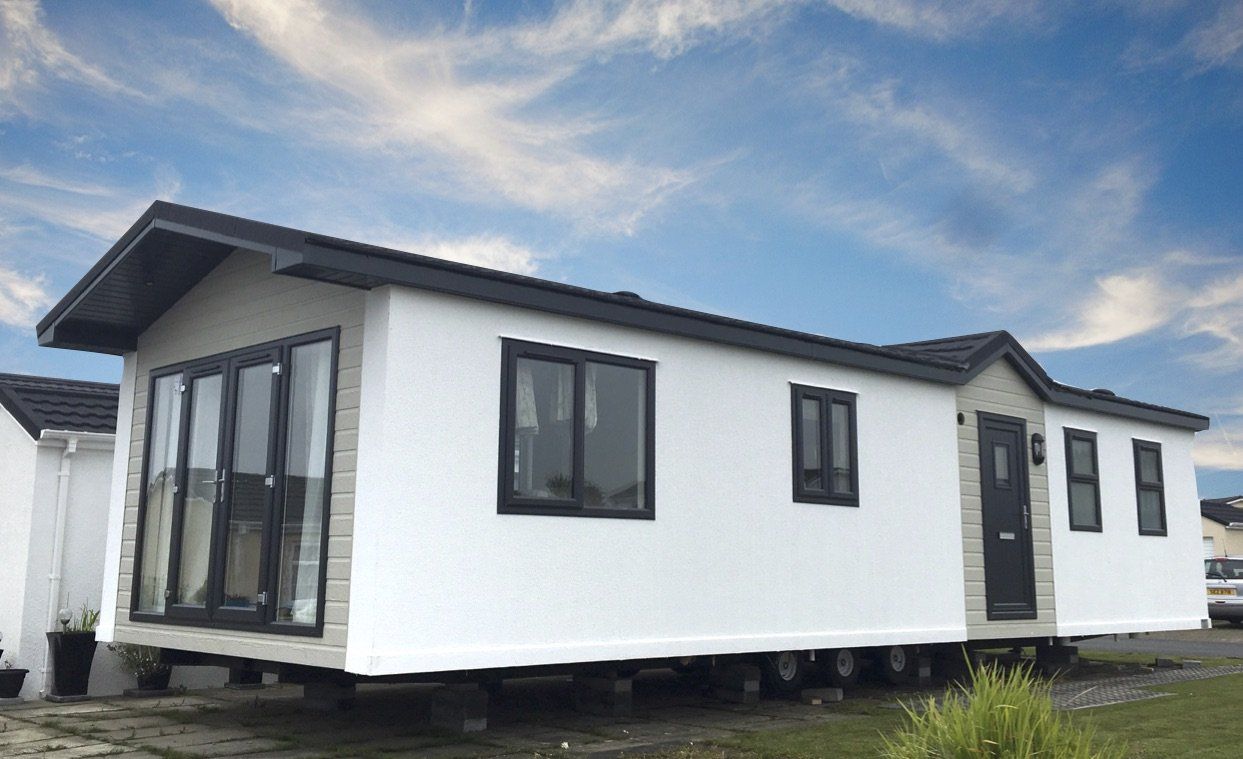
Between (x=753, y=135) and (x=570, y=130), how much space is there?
264 centimetres

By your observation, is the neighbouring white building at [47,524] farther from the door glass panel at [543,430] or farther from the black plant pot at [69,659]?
the door glass panel at [543,430]

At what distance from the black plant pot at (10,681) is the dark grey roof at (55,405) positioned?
80.9 inches

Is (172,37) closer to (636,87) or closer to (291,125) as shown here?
(291,125)

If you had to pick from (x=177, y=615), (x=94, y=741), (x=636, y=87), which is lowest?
(x=94, y=741)

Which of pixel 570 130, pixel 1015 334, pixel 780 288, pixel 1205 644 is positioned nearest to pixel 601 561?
pixel 1015 334

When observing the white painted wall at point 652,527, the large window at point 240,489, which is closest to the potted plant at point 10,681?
the large window at point 240,489

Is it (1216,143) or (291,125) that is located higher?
(1216,143)

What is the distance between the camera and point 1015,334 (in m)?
11.5

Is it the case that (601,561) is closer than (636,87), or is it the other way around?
(601,561)

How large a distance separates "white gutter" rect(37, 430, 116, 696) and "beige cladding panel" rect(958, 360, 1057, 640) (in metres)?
8.02

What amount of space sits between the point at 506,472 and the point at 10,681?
5.38 meters

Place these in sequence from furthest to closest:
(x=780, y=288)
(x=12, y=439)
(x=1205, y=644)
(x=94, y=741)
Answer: (x=1205, y=644), (x=780, y=288), (x=12, y=439), (x=94, y=741)

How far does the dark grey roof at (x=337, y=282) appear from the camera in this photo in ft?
21.5

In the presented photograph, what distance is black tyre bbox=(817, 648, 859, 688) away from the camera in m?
9.48
